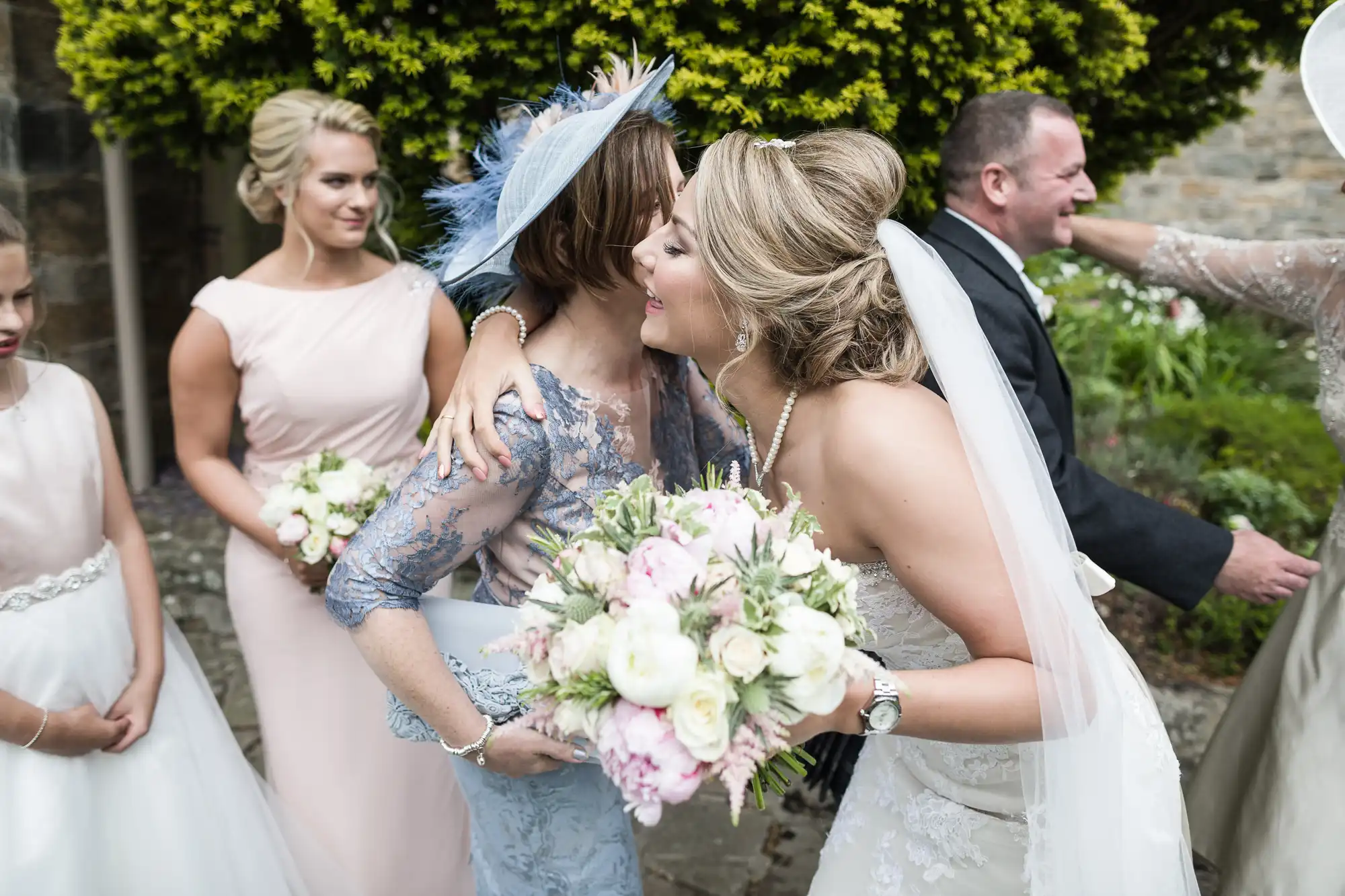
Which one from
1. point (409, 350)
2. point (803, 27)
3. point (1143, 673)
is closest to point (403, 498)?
point (409, 350)

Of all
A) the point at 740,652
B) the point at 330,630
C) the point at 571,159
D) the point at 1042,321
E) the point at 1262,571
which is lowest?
the point at 330,630

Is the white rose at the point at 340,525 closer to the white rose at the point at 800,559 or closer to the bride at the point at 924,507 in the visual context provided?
the bride at the point at 924,507

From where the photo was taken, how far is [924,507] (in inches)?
74.0

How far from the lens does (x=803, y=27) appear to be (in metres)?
3.35

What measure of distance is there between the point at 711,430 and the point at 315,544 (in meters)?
1.13

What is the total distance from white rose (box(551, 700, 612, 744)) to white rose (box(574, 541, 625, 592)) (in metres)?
0.18

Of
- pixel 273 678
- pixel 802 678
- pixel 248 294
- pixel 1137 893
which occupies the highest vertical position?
pixel 802 678

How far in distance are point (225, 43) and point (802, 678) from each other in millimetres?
3293

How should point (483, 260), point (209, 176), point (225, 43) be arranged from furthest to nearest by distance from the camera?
1. point (209, 176)
2. point (225, 43)
3. point (483, 260)

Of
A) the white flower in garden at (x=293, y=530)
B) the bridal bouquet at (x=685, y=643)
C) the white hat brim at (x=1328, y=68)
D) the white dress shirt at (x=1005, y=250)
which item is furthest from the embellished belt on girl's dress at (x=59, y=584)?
the white hat brim at (x=1328, y=68)

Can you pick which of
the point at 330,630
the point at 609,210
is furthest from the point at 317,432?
the point at 609,210

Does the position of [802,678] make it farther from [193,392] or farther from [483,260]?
[193,392]

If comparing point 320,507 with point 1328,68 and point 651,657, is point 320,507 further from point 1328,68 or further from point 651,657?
point 1328,68

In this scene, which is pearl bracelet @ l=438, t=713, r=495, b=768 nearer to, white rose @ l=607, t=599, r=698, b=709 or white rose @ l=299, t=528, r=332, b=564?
white rose @ l=607, t=599, r=698, b=709
